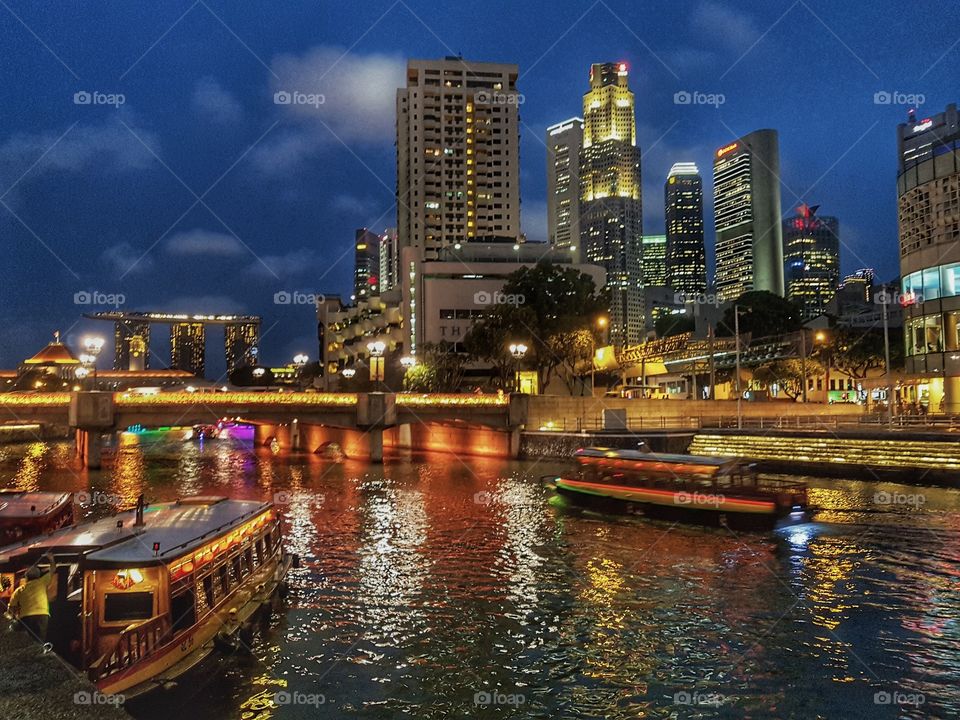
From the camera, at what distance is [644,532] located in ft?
98.6

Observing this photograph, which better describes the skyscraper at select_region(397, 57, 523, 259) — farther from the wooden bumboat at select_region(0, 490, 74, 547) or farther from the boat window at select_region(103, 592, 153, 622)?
the boat window at select_region(103, 592, 153, 622)

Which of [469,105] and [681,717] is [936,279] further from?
[469,105]

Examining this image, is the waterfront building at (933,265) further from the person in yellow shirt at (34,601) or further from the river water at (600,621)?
the person in yellow shirt at (34,601)

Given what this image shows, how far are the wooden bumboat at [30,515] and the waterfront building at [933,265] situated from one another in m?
63.3

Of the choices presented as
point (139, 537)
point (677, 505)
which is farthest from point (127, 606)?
point (677, 505)

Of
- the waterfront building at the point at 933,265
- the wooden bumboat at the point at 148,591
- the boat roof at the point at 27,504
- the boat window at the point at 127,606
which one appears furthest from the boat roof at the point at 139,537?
the waterfront building at the point at 933,265

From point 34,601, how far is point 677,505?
2519 cm

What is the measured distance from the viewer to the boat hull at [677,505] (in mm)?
29500

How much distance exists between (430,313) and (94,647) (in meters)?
103

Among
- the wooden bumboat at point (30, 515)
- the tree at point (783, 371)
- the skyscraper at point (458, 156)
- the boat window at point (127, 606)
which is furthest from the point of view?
the skyscraper at point (458, 156)

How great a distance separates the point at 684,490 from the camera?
31.8m

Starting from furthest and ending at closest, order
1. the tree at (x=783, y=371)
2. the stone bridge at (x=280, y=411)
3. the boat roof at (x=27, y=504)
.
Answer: the tree at (x=783, y=371), the stone bridge at (x=280, y=411), the boat roof at (x=27, y=504)

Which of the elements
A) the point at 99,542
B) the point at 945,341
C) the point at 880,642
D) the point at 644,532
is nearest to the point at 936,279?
the point at 945,341

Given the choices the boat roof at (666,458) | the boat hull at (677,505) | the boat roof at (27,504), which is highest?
the boat roof at (666,458)
